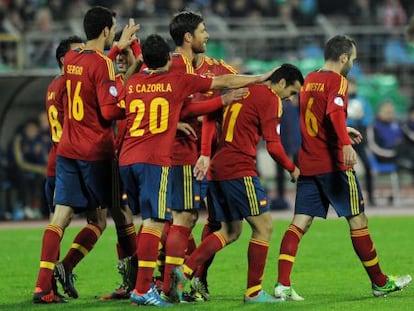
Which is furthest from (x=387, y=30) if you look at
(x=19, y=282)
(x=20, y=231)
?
(x=19, y=282)

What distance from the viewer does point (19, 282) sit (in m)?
11.9

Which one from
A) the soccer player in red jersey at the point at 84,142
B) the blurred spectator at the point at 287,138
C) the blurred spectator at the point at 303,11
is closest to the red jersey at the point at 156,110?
the soccer player in red jersey at the point at 84,142

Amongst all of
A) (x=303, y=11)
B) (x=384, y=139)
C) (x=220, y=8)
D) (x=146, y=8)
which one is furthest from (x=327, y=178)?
(x=303, y=11)

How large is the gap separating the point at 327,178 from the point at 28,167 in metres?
10.7

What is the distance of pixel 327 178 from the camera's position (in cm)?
1025

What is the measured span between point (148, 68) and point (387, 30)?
1855 cm

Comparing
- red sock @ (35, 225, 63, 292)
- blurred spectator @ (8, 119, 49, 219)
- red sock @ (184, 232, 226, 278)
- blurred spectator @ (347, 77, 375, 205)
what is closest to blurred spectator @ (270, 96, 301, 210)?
blurred spectator @ (347, 77, 375, 205)

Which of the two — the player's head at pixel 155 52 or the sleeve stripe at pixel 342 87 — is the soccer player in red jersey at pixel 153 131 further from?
the sleeve stripe at pixel 342 87

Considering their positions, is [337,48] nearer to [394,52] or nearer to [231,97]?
[231,97]

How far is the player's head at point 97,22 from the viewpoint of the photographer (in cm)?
995

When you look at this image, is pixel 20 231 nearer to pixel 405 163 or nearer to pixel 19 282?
pixel 19 282

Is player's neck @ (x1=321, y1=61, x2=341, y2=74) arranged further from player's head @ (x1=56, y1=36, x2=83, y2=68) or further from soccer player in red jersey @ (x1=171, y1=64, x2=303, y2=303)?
player's head @ (x1=56, y1=36, x2=83, y2=68)

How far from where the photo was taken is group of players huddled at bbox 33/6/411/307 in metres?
9.53

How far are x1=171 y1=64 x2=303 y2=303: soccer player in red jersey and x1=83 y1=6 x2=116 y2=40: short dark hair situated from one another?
126 cm
